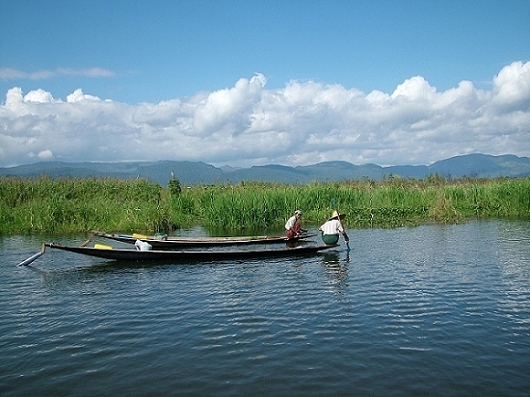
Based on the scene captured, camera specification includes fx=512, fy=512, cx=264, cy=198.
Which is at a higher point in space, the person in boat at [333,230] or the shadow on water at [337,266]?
the person in boat at [333,230]

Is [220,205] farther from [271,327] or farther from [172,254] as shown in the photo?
[271,327]

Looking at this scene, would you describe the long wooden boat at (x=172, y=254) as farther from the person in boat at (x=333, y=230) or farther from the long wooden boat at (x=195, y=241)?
the long wooden boat at (x=195, y=241)

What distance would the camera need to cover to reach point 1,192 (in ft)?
86.3

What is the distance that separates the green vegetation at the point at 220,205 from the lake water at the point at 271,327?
7.92 metres

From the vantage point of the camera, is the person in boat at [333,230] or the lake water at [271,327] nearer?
the lake water at [271,327]

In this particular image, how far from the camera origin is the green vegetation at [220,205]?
74.0ft

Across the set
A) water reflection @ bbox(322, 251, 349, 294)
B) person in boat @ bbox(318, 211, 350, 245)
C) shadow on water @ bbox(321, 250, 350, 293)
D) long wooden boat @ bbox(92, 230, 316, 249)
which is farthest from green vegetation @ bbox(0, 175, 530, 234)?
water reflection @ bbox(322, 251, 349, 294)

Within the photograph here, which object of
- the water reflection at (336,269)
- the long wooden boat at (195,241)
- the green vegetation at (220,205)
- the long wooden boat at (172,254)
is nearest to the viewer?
the water reflection at (336,269)

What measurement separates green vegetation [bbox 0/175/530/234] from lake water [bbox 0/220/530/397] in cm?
792

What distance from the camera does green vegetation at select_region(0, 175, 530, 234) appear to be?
2256cm

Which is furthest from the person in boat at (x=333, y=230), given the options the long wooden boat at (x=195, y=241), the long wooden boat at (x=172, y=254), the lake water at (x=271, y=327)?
the long wooden boat at (x=195, y=241)

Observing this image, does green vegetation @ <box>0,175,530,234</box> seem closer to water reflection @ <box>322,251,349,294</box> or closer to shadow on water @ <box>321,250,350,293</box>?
shadow on water @ <box>321,250,350,293</box>

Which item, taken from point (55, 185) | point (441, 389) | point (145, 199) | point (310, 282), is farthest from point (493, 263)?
point (55, 185)

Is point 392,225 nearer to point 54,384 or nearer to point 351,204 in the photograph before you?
point 351,204
